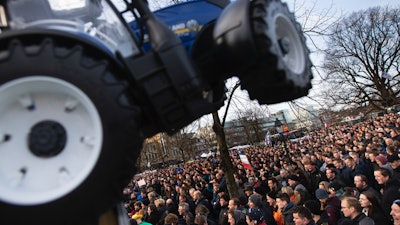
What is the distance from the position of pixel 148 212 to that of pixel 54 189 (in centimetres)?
794

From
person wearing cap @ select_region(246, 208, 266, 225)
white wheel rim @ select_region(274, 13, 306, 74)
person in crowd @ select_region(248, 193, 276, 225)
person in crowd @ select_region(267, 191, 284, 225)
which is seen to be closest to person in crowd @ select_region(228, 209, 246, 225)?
person wearing cap @ select_region(246, 208, 266, 225)

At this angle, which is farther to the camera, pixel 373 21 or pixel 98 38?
pixel 373 21

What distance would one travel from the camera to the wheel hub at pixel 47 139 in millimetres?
2182

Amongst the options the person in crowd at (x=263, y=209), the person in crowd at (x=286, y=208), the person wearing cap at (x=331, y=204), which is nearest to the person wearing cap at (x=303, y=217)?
the person in crowd at (x=286, y=208)

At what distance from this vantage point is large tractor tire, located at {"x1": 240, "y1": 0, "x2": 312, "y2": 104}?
103 inches

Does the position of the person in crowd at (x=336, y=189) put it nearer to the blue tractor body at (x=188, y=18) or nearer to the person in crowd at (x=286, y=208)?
the person in crowd at (x=286, y=208)

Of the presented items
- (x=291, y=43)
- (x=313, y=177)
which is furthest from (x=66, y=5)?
(x=313, y=177)

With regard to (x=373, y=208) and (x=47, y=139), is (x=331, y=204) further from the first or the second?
(x=47, y=139)

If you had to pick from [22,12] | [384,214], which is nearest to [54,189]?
[22,12]

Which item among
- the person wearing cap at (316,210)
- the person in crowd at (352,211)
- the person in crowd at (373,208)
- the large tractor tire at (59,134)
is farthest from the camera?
the person wearing cap at (316,210)

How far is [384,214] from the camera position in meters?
5.78

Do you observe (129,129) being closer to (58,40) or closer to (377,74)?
(58,40)

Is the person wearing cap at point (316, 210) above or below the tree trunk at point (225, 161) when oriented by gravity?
below

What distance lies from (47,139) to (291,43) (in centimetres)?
208
